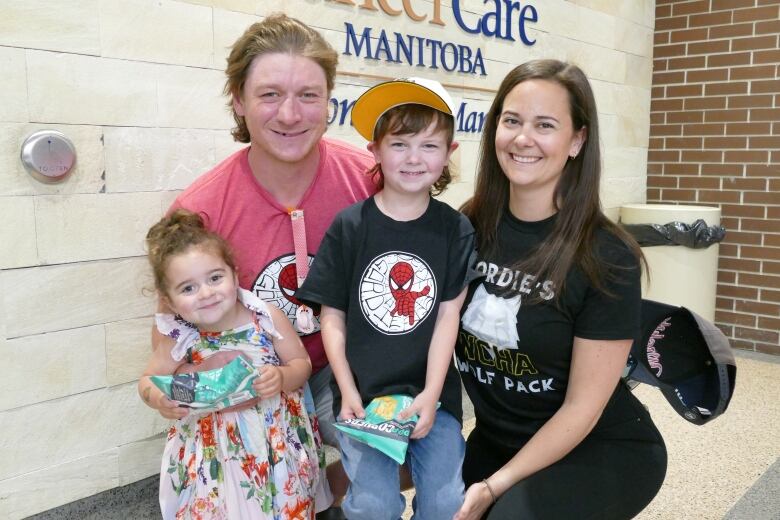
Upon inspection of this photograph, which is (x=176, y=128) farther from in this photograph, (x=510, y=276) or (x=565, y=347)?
(x=565, y=347)

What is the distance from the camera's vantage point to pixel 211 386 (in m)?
1.79

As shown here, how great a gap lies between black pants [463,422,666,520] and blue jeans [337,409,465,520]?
5.0 inches

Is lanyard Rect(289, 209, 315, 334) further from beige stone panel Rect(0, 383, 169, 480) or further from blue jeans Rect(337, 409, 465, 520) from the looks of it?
beige stone panel Rect(0, 383, 169, 480)

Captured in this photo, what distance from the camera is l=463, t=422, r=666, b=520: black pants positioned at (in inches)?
70.0

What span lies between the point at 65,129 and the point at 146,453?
1.27 m

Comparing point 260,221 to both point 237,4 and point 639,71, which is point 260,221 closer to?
point 237,4

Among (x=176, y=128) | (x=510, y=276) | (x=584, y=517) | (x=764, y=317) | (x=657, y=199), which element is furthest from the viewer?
(x=657, y=199)

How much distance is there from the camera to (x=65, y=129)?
2.37 metres

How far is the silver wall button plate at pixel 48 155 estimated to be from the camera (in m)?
2.26

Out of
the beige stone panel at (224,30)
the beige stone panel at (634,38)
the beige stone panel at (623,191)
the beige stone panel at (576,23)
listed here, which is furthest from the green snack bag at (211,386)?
the beige stone panel at (634,38)

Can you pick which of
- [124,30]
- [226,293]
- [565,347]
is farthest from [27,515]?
[565,347]

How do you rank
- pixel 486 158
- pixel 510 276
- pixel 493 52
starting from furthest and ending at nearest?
pixel 493 52 < pixel 486 158 < pixel 510 276

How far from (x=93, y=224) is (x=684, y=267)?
3.80 meters

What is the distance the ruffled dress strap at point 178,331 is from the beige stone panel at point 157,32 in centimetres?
110
